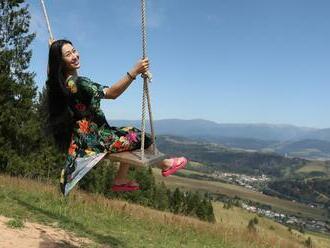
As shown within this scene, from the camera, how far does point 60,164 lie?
141 ft

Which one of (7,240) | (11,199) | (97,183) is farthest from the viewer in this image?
(97,183)

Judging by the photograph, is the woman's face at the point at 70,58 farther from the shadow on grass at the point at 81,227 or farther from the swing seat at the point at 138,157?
the shadow on grass at the point at 81,227

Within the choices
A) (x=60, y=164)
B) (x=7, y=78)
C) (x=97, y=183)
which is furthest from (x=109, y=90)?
(x=97, y=183)

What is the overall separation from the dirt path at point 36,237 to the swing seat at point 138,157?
7.95ft

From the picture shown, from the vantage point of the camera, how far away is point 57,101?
712 centimetres

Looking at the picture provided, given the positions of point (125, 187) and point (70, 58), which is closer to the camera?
point (70, 58)

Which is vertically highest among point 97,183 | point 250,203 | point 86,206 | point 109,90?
point 109,90

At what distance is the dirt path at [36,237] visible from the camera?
832cm

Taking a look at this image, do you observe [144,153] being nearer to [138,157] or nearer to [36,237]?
[138,157]

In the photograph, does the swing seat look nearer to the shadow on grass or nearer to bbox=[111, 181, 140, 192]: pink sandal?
bbox=[111, 181, 140, 192]: pink sandal

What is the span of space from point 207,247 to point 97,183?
45.0 m

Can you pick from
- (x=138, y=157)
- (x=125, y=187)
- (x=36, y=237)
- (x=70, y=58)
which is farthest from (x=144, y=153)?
(x=36, y=237)

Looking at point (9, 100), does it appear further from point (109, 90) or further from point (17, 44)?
point (109, 90)

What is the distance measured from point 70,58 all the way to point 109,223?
608cm
